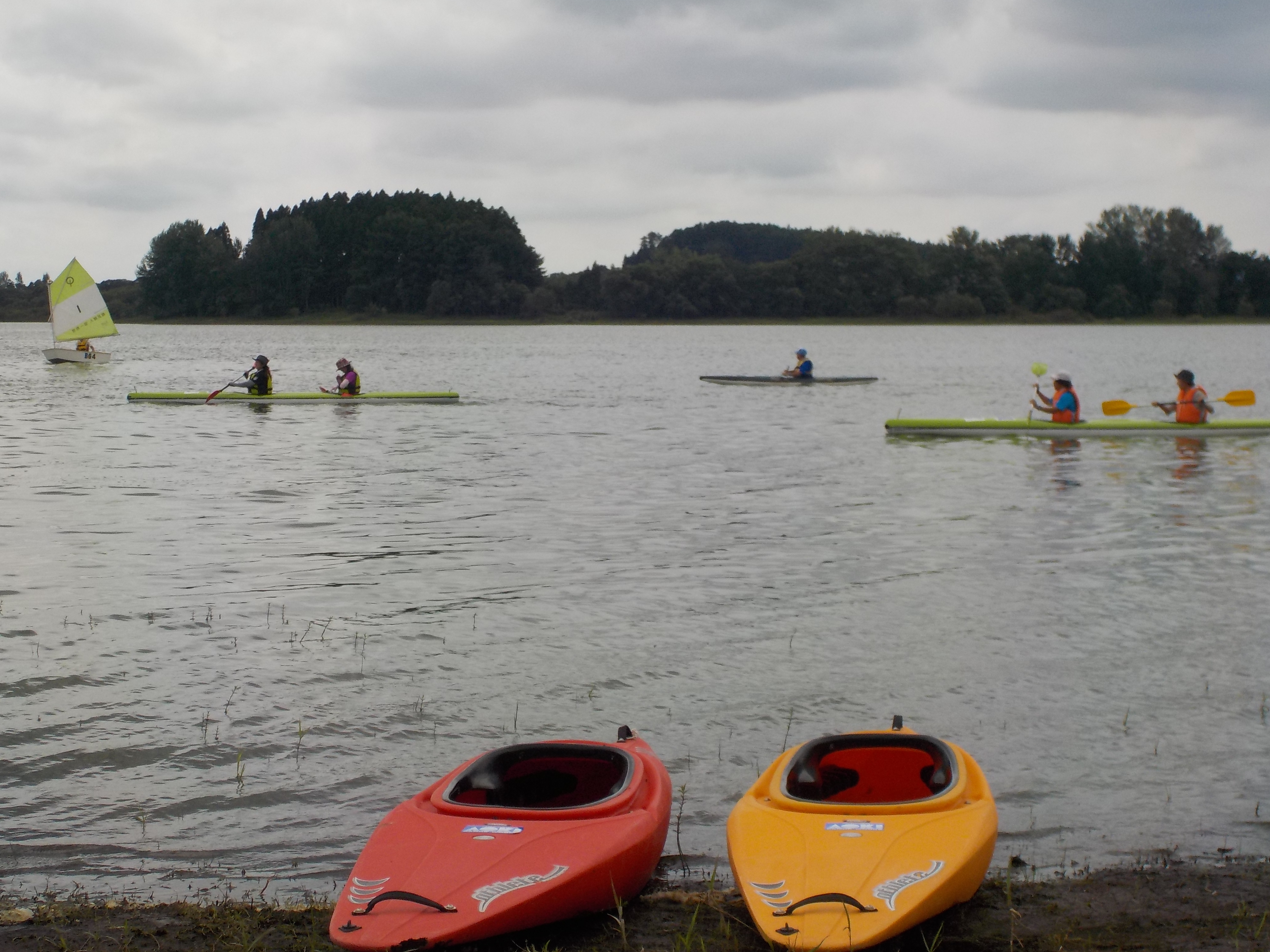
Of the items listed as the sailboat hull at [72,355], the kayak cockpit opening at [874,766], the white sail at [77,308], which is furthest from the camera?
the sailboat hull at [72,355]

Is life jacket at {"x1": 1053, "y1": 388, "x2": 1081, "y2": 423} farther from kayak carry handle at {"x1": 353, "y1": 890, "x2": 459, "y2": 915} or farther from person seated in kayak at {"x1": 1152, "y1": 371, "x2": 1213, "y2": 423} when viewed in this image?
kayak carry handle at {"x1": 353, "y1": 890, "x2": 459, "y2": 915}

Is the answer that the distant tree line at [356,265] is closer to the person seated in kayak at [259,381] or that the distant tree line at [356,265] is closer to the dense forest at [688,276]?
the dense forest at [688,276]

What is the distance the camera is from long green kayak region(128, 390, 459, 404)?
2717cm

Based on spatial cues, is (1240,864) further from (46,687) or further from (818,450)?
(818,450)

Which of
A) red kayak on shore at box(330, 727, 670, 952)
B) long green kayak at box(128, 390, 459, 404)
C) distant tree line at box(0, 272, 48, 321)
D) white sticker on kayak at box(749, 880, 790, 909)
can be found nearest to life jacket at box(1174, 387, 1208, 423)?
long green kayak at box(128, 390, 459, 404)

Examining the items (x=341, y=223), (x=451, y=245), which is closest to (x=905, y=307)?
(x=451, y=245)

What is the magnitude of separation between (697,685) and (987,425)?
51.1 feet

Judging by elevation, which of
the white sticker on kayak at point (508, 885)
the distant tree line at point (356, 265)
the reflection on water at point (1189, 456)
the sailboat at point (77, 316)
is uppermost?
the distant tree line at point (356, 265)

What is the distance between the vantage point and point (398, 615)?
32.3 feet

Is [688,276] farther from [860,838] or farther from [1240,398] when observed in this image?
[860,838]

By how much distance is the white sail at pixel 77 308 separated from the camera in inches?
1693

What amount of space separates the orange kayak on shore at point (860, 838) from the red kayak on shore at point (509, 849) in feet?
1.42

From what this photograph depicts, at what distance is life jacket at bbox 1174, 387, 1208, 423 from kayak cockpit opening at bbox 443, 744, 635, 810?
19249 mm

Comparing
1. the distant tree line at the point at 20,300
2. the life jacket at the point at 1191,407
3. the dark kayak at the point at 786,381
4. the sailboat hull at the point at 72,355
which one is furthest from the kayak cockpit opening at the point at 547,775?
the distant tree line at the point at 20,300
